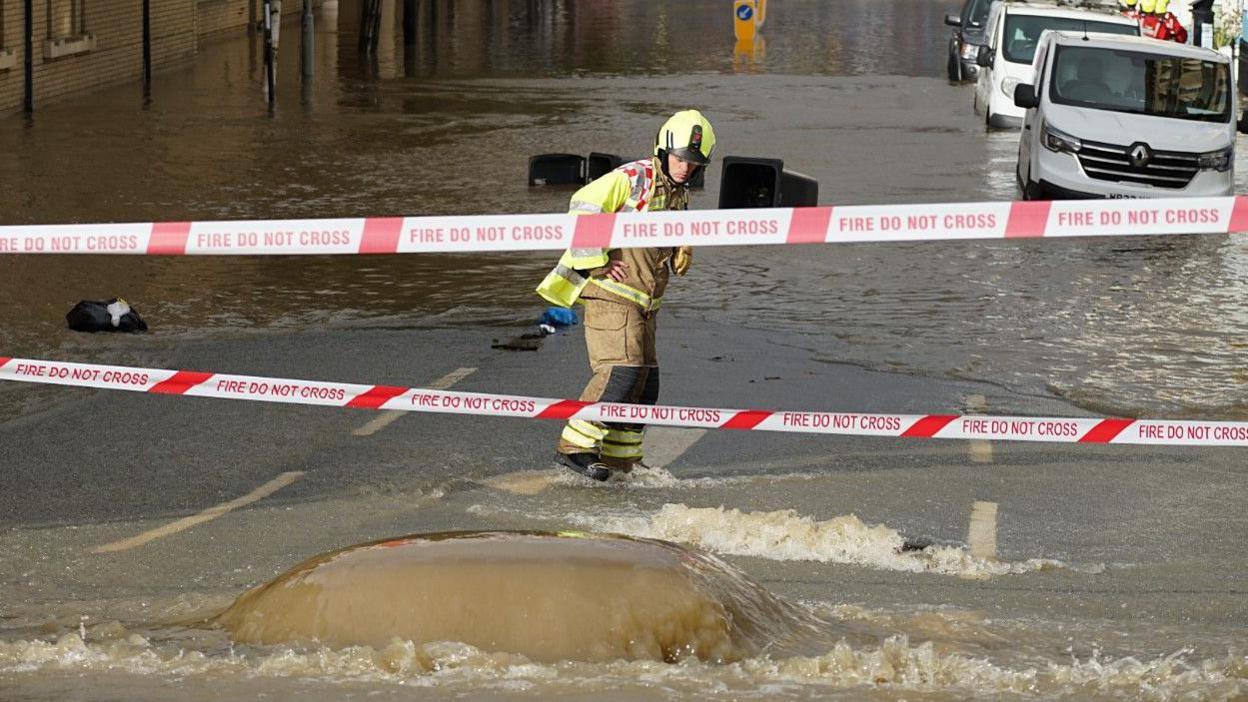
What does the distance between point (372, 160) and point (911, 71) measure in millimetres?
18747

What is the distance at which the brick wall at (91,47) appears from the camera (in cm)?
2603

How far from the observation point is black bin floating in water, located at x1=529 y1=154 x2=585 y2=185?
20.2m

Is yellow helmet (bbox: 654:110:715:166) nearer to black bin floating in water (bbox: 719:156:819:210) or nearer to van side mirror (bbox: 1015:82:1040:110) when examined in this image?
black bin floating in water (bbox: 719:156:819:210)

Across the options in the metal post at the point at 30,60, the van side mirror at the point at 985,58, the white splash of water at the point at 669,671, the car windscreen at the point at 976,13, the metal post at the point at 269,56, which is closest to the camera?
the white splash of water at the point at 669,671

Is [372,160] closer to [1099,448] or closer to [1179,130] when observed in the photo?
[1179,130]

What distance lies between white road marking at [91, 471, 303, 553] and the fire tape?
1.70 ft

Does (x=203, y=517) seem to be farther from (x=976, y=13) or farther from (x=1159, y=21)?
(x=976, y=13)

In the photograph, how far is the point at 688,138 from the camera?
336 inches

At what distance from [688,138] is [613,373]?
1.11 meters

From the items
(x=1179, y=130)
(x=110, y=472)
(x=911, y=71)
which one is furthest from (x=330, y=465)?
(x=911, y=71)

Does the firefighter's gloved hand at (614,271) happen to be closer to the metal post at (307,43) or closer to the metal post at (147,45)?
the metal post at (147,45)

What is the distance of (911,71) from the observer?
129ft

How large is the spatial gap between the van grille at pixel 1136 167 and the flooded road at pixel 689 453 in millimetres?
1604

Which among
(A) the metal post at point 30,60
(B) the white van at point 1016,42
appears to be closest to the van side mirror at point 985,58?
(B) the white van at point 1016,42
